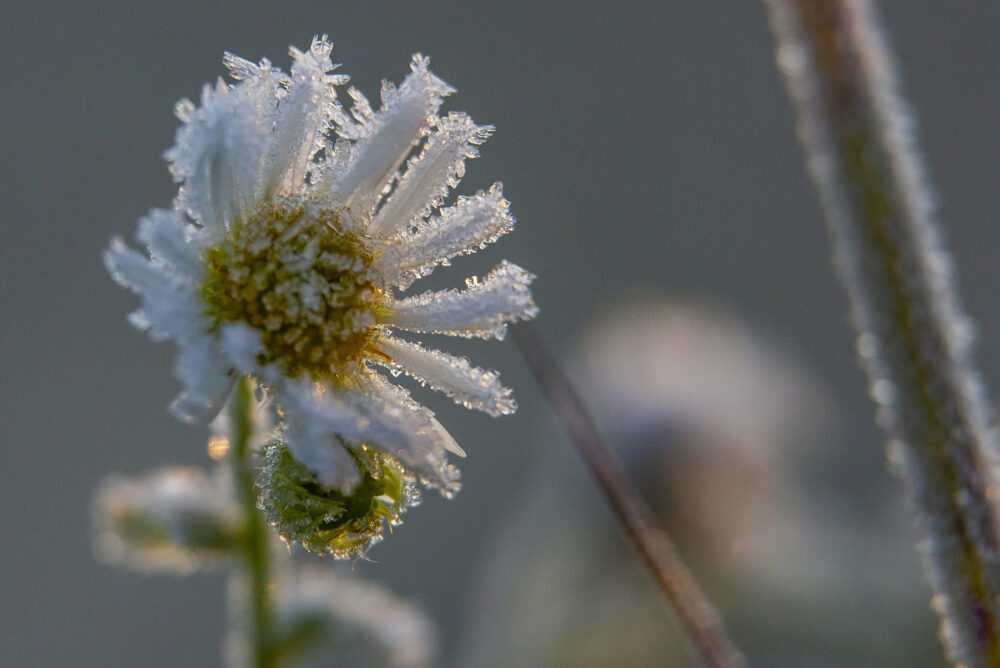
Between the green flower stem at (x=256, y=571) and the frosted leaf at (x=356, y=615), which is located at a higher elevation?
the frosted leaf at (x=356, y=615)

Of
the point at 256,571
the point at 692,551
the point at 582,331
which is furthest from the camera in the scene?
the point at 582,331

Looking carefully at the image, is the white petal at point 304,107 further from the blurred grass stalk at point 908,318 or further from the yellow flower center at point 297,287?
the blurred grass stalk at point 908,318

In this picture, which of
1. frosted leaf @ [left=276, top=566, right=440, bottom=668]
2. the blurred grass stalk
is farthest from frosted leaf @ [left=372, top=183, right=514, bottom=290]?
frosted leaf @ [left=276, top=566, right=440, bottom=668]

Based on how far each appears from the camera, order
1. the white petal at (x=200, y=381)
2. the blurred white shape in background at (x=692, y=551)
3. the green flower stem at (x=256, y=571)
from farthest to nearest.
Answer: the blurred white shape in background at (x=692, y=551), the green flower stem at (x=256, y=571), the white petal at (x=200, y=381)

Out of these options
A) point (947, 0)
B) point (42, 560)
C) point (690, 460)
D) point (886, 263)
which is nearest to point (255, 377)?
point (886, 263)

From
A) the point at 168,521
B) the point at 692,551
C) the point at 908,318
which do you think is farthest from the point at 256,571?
the point at 692,551

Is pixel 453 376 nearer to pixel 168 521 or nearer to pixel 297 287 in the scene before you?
pixel 297 287

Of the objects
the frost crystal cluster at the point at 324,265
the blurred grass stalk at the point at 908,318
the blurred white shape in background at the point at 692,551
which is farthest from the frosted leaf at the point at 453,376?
the blurred white shape in background at the point at 692,551
